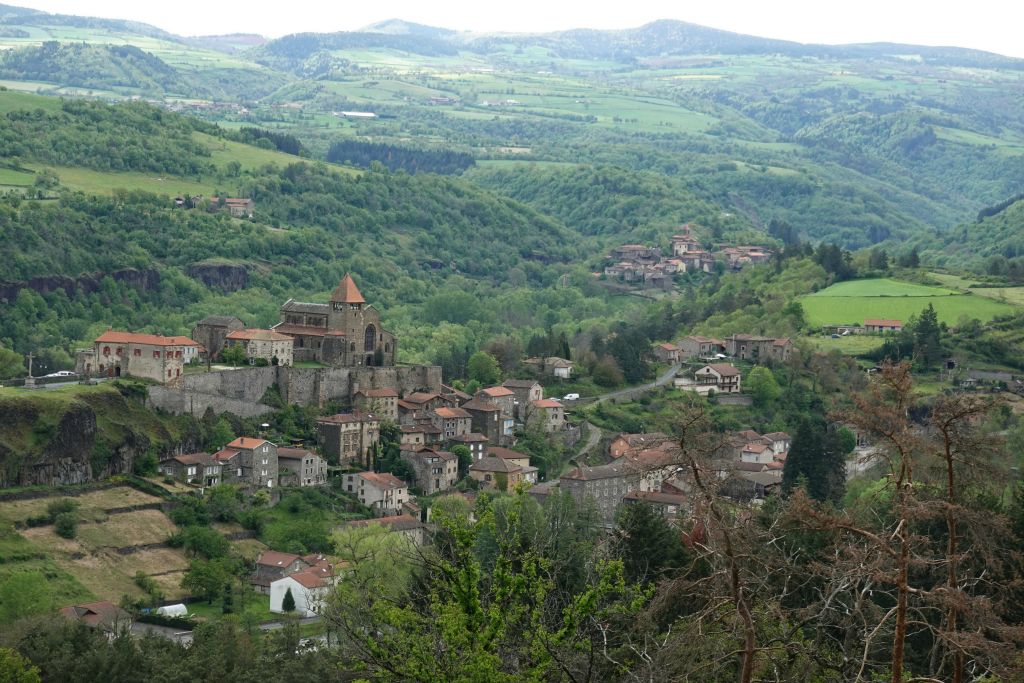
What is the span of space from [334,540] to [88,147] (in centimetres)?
A: 10342

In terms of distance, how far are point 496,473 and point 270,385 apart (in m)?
11.1

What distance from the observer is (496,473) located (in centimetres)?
7531

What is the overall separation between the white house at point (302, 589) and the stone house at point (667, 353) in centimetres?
4304

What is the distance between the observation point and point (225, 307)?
121875 mm

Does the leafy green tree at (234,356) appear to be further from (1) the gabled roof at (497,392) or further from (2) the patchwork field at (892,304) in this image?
(2) the patchwork field at (892,304)

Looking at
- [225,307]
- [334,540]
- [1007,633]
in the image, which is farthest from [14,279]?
[1007,633]

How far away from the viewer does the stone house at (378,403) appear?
258 feet

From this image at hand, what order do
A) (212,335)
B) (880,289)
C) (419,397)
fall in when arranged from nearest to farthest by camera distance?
(212,335) → (419,397) → (880,289)

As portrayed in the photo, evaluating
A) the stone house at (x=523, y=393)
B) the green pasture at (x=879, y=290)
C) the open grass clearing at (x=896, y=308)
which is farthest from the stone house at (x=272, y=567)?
the green pasture at (x=879, y=290)

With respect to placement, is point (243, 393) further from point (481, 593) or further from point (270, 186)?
point (270, 186)

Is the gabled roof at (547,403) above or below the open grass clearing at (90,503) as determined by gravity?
below

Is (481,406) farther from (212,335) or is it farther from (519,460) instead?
(212,335)

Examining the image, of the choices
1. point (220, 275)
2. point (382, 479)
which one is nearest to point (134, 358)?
point (382, 479)

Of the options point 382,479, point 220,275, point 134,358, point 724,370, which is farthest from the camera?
point 220,275
